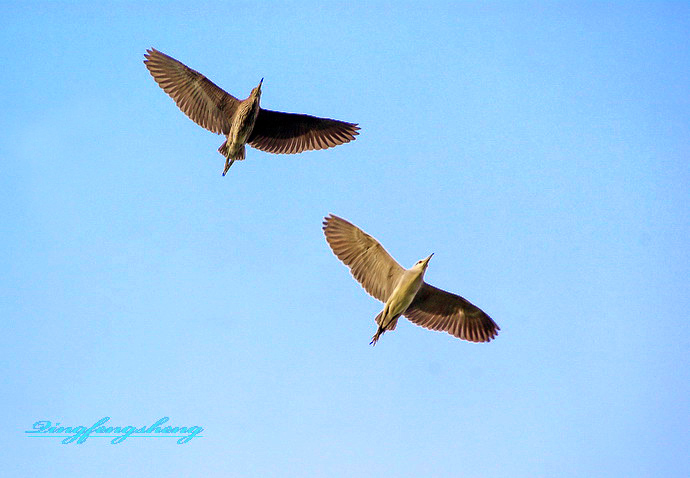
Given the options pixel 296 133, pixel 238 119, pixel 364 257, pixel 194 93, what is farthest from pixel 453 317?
pixel 194 93

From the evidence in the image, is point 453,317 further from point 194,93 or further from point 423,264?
point 194,93

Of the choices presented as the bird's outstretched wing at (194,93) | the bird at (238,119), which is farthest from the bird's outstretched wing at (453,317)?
the bird's outstretched wing at (194,93)

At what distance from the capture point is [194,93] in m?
16.2

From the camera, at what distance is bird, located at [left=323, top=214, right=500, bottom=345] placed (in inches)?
554

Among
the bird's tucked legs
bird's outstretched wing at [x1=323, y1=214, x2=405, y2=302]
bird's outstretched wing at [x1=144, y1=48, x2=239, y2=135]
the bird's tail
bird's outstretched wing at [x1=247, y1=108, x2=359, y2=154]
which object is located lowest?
the bird's tail

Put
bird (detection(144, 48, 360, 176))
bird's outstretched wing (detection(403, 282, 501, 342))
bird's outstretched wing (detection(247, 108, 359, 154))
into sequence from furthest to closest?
bird's outstretched wing (detection(247, 108, 359, 154)), bird (detection(144, 48, 360, 176)), bird's outstretched wing (detection(403, 282, 501, 342))

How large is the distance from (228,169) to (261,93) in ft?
5.44

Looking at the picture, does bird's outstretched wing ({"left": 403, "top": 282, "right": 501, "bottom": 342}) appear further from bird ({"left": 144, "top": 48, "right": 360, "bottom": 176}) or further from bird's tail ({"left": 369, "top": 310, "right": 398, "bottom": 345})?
bird ({"left": 144, "top": 48, "right": 360, "bottom": 176})

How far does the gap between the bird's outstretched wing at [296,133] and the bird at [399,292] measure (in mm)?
2887

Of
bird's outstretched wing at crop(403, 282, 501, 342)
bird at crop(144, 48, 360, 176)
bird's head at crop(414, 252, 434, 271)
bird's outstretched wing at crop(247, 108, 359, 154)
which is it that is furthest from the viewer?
bird's outstretched wing at crop(247, 108, 359, 154)

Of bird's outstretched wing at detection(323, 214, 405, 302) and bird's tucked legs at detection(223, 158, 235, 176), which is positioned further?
bird's tucked legs at detection(223, 158, 235, 176)

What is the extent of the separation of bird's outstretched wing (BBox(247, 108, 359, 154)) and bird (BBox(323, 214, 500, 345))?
2.89m

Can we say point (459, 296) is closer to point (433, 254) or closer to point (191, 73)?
point (433, 254)

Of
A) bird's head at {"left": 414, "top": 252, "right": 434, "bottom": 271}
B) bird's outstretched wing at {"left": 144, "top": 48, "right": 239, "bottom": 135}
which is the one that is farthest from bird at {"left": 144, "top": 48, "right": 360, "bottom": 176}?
bird's head at {"left": 414, "top": 252, "right": 434, "bottom": 271}
